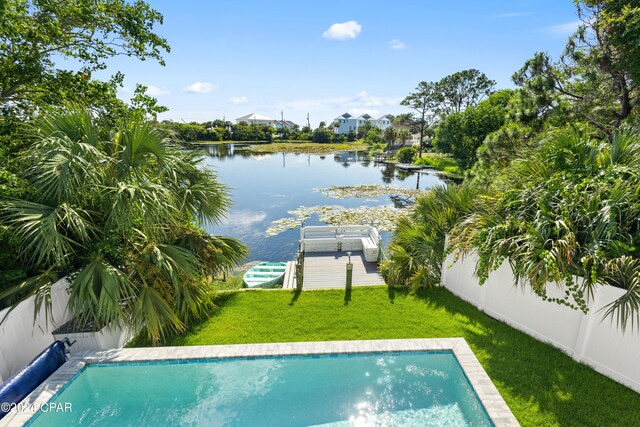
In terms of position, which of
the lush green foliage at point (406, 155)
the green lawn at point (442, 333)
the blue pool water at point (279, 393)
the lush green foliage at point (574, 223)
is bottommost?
the blue pool water at point (279, 393)

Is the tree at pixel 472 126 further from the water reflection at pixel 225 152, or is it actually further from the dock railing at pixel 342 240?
the water reflection at pixel 225 152

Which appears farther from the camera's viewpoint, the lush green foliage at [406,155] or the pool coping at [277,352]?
the lush green foliage at [406,155]

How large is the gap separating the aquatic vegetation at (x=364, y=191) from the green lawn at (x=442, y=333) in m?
16.2

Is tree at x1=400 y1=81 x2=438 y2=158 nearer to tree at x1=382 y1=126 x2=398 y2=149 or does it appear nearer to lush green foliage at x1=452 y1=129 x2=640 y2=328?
tree at x1=382 y1=126 x2=398 y2=149

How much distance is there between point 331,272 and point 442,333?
12.9 ft

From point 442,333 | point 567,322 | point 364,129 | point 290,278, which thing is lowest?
point 290,278

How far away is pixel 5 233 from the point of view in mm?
3750

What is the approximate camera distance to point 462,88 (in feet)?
154

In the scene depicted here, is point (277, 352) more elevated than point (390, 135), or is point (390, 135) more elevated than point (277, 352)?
point (390, 135)

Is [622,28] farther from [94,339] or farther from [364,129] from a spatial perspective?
[364,129]

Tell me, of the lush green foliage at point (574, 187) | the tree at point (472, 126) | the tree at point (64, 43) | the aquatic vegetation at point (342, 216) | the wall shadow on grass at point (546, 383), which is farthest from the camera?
the tree at point (472, 126)

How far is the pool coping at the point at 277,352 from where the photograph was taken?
12.9 ft

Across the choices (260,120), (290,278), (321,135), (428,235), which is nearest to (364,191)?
(290,278)

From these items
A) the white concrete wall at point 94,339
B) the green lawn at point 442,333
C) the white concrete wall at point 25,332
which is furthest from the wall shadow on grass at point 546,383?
the white concrete wall at point 25,332
